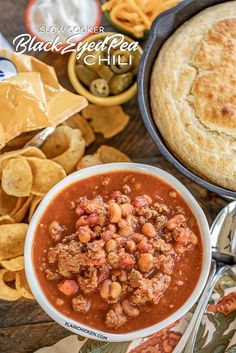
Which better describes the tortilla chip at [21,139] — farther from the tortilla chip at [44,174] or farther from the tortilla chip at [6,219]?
the tortilla chip at [6,219]

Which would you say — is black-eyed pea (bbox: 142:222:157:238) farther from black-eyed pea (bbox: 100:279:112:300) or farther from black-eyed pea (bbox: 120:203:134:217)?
black-eyed pea (bbox: 100:279:112:300)

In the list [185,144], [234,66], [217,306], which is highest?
[234,66]

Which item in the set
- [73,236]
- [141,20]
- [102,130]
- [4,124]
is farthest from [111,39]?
[73,236]

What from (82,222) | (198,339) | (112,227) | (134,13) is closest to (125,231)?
(112,227)

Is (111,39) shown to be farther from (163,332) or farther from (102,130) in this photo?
(163,332)

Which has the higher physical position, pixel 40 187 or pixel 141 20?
pixel 141 20

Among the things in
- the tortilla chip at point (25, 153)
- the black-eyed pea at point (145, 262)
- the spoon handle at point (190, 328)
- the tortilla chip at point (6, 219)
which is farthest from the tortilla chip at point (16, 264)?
the spoon handle at point (190, 328)

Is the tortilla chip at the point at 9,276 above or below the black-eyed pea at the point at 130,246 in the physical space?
below
